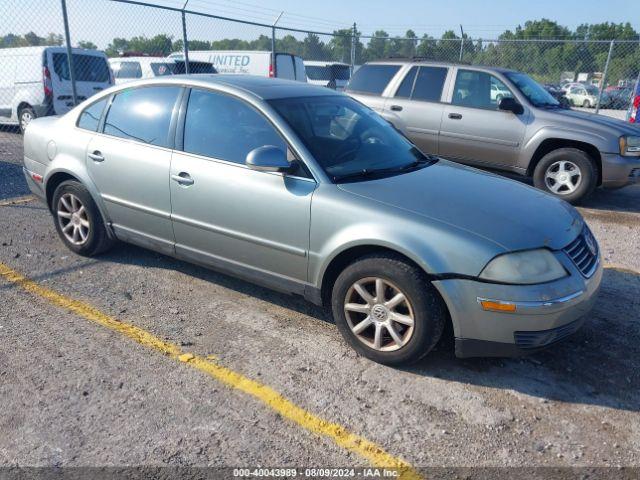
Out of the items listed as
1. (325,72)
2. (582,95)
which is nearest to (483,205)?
(325,72)

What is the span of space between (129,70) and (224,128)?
47.9 ft

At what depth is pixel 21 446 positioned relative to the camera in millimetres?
2605

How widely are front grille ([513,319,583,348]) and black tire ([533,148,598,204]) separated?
13.9 ft

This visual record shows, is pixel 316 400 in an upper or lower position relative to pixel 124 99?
lower

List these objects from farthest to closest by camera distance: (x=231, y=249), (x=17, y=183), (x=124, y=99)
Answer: (x=17, y=183)
(x=124, y=99)
(x=231, y=249)

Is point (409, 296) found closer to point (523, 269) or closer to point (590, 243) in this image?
point (523, 269)

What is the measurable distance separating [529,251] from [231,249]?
1964 millimetres

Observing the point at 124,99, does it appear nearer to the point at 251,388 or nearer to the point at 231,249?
the point at 231,249

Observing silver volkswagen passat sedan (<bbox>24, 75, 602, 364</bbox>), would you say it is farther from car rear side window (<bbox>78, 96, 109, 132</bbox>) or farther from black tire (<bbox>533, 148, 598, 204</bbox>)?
black tire (<bbox>533, 148, 598, 204</bbox>)

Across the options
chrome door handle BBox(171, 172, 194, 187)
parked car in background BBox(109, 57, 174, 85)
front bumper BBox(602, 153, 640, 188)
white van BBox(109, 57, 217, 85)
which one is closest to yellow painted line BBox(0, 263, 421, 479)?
chrome door handle BBox(171, 172, 194, 187)

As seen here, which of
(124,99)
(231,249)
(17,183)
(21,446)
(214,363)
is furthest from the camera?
(17,183)

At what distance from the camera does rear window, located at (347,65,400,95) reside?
853 centimetres

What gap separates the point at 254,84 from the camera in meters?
4.07

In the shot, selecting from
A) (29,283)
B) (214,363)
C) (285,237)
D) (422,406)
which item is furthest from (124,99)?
(422,406)
